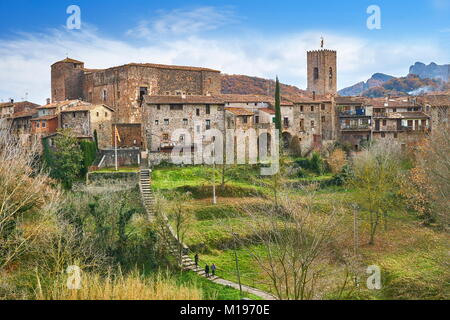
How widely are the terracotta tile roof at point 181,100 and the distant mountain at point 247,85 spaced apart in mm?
41378

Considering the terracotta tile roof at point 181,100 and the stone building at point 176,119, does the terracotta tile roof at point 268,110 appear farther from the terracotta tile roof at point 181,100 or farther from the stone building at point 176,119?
the stone building at point 176,119

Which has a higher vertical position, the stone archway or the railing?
the railing

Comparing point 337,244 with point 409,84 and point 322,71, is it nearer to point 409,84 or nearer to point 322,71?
point 322,71

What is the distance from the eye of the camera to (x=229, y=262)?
23.1 meters

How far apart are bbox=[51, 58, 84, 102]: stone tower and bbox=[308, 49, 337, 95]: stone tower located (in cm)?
3304

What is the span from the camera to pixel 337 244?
23.8 meters

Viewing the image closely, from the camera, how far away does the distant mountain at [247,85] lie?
8294cm

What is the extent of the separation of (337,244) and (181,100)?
20.7m

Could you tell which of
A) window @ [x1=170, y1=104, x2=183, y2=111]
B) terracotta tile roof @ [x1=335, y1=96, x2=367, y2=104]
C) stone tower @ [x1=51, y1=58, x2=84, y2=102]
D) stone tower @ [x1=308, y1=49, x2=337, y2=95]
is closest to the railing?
terracotta tile roof @ [x1=335, y1=96, x2=367, y2=104]

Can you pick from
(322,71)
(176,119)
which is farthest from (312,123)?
(322,71)

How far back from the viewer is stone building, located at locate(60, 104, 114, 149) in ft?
128

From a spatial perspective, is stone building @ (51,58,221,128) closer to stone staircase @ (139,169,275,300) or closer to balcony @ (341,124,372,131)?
balcony @ (341,124,372,131)
